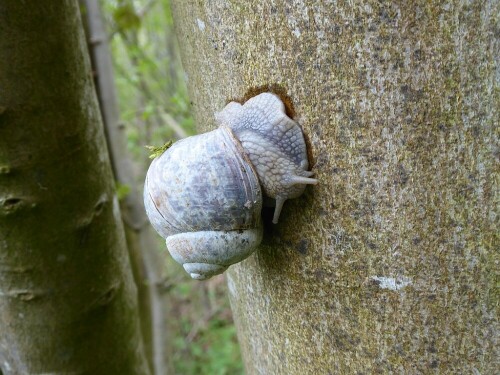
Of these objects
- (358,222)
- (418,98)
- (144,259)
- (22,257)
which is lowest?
(144,259)

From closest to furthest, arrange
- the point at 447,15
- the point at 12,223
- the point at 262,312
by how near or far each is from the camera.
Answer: the point at 447,15
the point at 262,312
the point at 12,223

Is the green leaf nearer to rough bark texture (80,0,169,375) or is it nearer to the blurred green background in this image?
rough bark texture (80,0,169,375)

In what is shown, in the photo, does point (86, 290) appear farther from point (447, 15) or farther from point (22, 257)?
point (447, 15)

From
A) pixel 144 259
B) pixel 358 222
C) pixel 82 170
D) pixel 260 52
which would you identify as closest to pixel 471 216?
pixel 358 222

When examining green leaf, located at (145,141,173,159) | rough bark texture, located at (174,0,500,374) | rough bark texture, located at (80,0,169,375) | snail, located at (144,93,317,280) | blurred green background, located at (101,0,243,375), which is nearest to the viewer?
rough bark texture, located at (174,0,500,374)

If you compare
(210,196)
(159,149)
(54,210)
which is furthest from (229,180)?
(54,210)

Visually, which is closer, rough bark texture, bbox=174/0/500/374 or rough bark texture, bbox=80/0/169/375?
rough bark texture, bbox=174/0/500/374

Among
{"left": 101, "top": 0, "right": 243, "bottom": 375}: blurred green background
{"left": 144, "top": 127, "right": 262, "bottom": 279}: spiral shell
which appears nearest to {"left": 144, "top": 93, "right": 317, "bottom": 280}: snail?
{"left": 144, "top": 127, "right": 262, "bottom": 279}: spiral shell

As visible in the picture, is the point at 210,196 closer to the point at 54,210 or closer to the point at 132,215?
the point at 54,210
